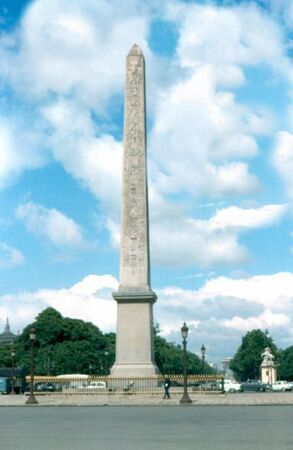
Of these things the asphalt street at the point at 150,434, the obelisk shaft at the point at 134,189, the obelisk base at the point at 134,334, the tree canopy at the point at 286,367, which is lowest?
the asphalt street at the point at 150,434

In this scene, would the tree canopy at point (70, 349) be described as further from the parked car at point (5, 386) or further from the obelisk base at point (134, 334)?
the obelisk base at point (134, 334)

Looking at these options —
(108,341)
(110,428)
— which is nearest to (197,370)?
(108,341)

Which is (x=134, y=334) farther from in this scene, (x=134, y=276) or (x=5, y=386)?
(x=5, y=386)

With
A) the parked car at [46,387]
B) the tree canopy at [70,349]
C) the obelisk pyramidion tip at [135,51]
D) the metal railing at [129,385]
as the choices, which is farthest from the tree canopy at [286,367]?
the obelisk pyramidion tip at [135,51]

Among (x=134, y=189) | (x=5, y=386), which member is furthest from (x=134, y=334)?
(x=5, y=386)

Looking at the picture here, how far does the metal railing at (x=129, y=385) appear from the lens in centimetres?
4169

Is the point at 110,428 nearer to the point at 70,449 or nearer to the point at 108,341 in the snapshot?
the point at 70,449

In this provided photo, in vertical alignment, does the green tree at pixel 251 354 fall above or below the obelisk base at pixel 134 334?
above

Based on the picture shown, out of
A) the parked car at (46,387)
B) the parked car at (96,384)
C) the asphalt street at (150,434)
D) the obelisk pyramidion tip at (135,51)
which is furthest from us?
the parked car at (46,387)

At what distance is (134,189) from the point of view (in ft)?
142

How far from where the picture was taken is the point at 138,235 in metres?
42.9

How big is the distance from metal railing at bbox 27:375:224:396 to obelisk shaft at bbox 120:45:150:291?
14.4 feet

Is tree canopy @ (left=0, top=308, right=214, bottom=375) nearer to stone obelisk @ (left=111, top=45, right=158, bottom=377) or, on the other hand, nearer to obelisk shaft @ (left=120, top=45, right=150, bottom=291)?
stone obelisk @ (left=111, top=45, right=158, bottom=377)

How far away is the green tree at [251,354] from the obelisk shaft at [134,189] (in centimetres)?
8870
